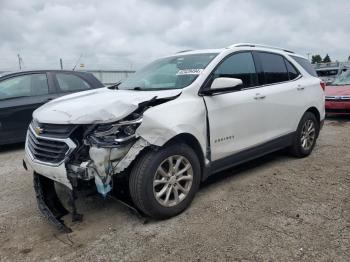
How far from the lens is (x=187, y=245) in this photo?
3115 mm

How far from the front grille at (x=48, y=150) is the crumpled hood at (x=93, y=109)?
0.20m

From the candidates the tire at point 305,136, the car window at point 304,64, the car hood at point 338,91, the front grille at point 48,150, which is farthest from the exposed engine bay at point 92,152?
the car hood at point 338,91

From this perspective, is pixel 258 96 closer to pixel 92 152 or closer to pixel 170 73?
pixel 170 73

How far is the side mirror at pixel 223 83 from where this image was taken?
12.8 ft

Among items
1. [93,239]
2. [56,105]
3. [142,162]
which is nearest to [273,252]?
[142,162]

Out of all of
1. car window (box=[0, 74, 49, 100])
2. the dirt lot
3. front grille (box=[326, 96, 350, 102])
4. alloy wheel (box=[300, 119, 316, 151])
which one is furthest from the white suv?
front grille (box=[326, 96, 350, 102])

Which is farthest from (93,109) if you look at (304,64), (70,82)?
(70,82)

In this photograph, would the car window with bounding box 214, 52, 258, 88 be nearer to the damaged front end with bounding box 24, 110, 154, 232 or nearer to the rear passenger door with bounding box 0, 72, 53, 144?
the damaged front end with bounding box 24, 110, 154, 232

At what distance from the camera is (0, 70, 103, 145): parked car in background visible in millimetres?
6648

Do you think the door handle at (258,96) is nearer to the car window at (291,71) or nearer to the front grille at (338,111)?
the car window at (291,71)

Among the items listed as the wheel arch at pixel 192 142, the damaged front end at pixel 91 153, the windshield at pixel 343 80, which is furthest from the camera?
the windshield at pixel 343 80

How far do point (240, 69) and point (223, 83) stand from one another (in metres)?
0.73

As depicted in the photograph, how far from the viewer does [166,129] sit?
134 inches

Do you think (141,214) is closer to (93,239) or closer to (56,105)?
(93,239)
